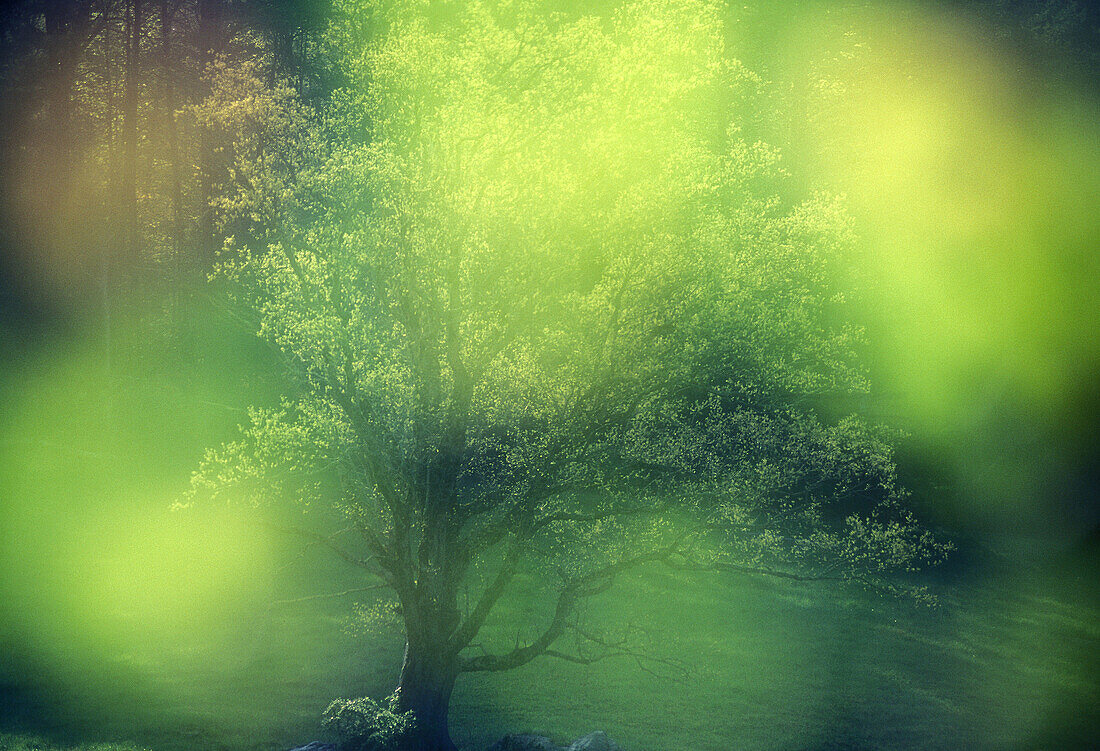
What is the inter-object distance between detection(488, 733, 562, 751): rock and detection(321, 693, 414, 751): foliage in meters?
3.41

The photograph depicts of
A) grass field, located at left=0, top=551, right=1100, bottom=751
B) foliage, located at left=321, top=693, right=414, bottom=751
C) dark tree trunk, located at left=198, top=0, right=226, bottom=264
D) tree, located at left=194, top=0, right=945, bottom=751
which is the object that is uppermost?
dark tree trunk, located at left=198, top=0, right=226, bottom=264

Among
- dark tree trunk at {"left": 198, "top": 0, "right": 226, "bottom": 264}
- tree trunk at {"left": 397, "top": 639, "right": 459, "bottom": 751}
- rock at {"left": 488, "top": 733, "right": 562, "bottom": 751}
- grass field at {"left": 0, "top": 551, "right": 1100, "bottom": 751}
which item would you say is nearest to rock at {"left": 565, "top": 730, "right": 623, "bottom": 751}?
rock at {"left": 488, "top": 733, "right": 562, "bottom": 751}

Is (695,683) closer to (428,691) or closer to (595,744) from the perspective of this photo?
(595,744)

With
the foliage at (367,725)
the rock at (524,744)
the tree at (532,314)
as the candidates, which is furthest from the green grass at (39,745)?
the rock at (524,744)

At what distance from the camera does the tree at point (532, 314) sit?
18391mm

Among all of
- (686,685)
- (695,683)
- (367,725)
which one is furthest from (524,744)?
(695,683)

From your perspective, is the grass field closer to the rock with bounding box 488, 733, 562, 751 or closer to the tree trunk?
the rock with bounding box 488, 733, 562, 751

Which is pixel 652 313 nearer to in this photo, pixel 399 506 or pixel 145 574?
pixel 399 506

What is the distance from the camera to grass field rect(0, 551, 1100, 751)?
23500mm

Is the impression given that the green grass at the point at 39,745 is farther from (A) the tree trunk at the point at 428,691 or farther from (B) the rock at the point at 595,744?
(B) the rock at the point at 595,744

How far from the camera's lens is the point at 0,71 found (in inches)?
1519

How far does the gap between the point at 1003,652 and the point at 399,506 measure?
85.3 ft

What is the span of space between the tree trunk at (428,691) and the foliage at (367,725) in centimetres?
40

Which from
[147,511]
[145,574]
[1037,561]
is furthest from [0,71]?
[1037,561]
